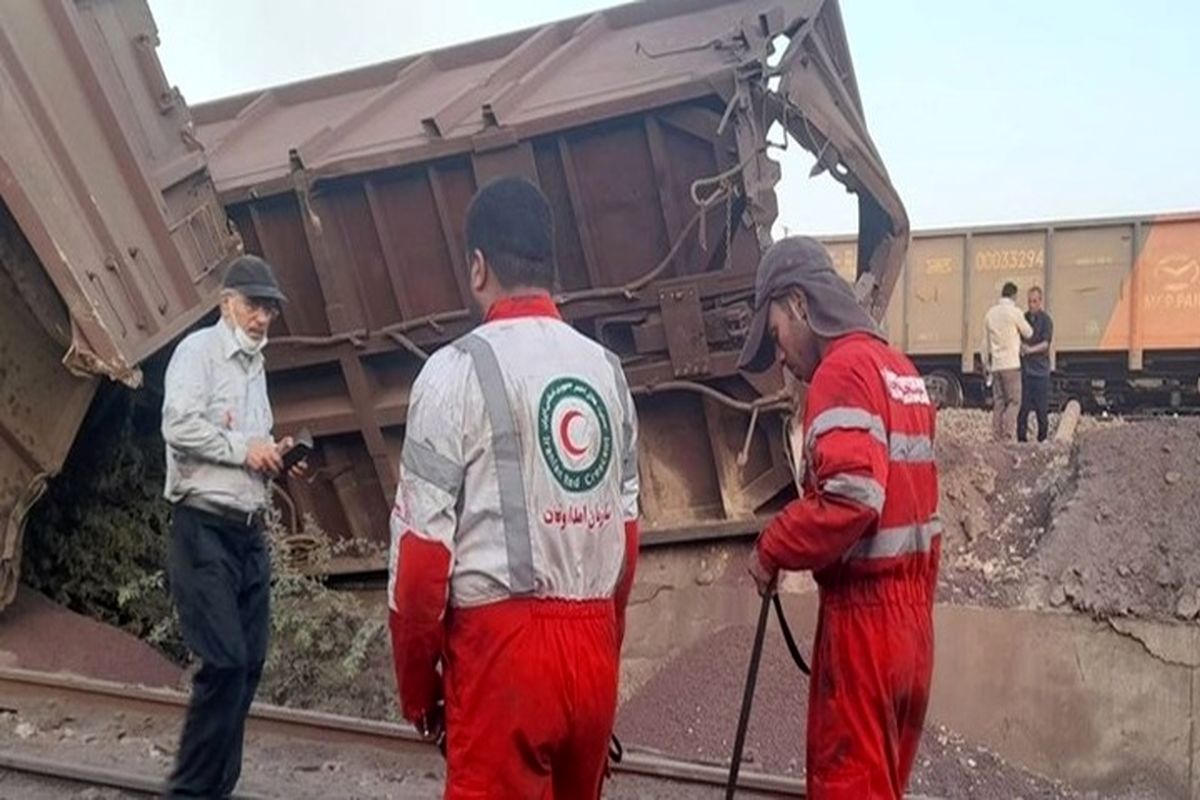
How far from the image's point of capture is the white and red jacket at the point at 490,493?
6.84 feet

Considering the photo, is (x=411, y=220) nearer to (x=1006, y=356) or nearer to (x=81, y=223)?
(x=81, y=223)

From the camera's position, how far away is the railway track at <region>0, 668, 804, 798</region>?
390 centimetres

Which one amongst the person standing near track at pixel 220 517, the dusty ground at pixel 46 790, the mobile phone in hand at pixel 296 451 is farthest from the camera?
the dusty ground at pixel 46 790

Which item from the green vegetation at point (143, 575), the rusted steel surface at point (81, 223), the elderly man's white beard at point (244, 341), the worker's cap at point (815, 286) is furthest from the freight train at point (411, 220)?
the worker's cap at point (815, 286)

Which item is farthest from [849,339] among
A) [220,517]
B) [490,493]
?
[220,517]

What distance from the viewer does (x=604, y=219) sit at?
598 cm

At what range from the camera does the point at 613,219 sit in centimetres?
597

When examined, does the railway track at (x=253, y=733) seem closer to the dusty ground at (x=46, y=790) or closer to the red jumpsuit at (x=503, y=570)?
the dusty ground at (x=46, y=790)

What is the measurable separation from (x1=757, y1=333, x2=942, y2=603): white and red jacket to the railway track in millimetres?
1589

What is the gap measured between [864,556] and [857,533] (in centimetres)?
15

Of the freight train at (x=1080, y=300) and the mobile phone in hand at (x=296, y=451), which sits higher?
the mobile phone in hand at (x=296, y=451)

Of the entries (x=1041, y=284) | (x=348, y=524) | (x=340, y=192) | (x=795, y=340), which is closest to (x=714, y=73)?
(x=340, y=192)

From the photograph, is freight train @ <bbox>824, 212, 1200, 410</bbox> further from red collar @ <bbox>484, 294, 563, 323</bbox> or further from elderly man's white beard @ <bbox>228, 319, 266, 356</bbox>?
red collar @ <bbox>484, 294, 563, 323</bbox>

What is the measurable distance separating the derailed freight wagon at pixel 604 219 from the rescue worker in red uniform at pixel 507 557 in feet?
11.7
